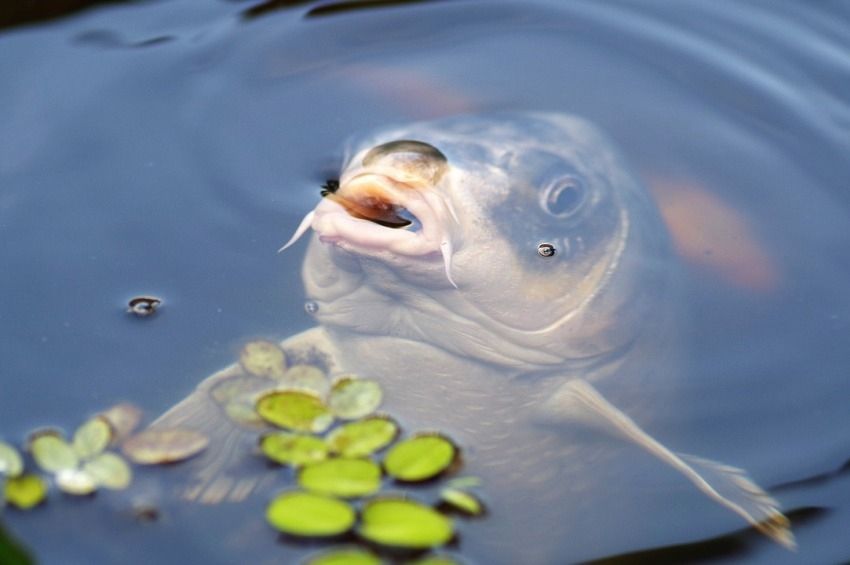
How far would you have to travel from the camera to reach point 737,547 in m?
2.58

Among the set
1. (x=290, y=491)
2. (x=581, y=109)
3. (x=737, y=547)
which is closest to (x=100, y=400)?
(x=290, y=491)

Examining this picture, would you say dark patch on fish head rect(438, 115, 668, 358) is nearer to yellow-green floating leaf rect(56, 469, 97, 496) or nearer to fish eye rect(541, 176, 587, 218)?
fish eye rect(541, 176, 587, 218)

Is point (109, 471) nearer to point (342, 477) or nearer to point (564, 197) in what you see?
point (342, 477)

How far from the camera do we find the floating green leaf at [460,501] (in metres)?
2.54

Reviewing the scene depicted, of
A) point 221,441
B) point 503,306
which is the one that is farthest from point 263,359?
point 503,306

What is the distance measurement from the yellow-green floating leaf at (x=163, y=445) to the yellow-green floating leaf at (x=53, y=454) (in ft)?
0.43

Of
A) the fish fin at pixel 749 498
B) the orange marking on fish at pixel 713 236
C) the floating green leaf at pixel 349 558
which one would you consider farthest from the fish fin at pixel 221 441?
the orange marking on fish at pixel 713 236

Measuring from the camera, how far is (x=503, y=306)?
302 cm

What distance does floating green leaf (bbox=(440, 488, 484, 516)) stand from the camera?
2545 mm

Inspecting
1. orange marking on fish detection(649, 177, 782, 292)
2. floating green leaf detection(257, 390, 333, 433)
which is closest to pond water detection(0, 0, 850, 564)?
orange marking on fish detection(649, 177, 782, 292)

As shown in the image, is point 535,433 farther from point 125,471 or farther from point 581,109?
point 581,109

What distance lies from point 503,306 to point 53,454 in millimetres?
1270

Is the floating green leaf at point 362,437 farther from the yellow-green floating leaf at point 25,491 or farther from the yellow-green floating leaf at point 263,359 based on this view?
the yellow-green floating leaf at point 25,491

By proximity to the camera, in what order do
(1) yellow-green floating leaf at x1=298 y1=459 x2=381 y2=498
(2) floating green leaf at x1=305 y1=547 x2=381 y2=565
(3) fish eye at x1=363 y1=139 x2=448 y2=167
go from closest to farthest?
(2) floating green leaf at x1=305 y1=547 x2=381 y2=565 → (1) yellow-green floating leaf at x1=298 y1=459 x2=381 y2=498 → (3) fish eye at x1=363 y1=139 x2=448 y2=167
